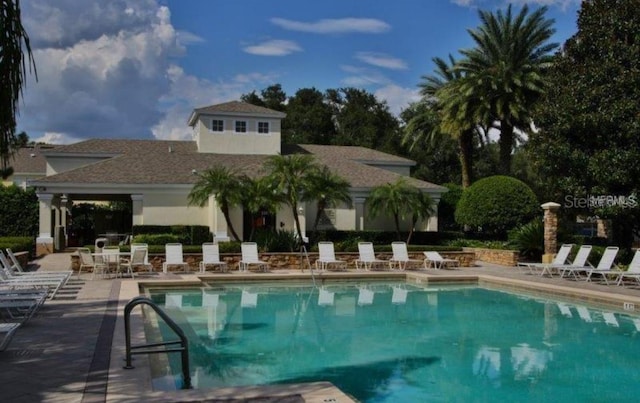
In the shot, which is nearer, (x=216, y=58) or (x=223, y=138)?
(x=216, y=58)

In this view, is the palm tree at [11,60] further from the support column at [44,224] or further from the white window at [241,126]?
the white window at [241,126]

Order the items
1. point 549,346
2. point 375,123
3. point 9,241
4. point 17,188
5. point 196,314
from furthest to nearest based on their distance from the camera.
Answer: point 375,123
point 17,188
point 9,241
point 196,314
point 549,346

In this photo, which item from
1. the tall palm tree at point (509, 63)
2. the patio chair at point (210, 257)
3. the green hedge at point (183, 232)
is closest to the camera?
the patio chair at point (210, 257)

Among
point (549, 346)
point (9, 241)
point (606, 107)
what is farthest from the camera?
point (9, 241)

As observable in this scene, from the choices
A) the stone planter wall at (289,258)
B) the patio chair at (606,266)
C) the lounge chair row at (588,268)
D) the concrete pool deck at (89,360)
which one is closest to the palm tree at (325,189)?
the stone planter wall at (289,258)

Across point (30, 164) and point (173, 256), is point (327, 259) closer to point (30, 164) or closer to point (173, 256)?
point (173, 256)

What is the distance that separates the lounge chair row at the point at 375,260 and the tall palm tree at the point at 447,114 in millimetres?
12111

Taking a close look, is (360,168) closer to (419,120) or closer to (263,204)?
(419,120)

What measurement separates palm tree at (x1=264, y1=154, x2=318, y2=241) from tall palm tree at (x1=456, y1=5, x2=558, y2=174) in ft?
38.4

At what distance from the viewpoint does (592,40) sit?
22.2 metres

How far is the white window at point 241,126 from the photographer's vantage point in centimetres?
3594

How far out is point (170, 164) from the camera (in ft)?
109

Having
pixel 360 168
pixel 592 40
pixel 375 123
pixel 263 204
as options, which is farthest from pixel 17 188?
pixel 375 123

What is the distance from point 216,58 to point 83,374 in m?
17.6
